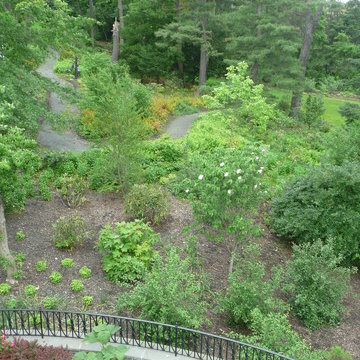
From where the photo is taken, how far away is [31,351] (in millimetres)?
6117

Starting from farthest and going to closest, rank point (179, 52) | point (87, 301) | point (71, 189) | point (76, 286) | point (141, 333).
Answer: point (179, 52) → point (71, 189) → point (76, 286) → point (87, 301) → point (141, 333)

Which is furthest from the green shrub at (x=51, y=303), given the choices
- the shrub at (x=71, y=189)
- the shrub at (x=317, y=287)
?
the shrub at (x=317, y=287)

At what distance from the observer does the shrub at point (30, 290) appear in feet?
26.7

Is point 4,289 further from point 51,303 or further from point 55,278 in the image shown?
point 51,303

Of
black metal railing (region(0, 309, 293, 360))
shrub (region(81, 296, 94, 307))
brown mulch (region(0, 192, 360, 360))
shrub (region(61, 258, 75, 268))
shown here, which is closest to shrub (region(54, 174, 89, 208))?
brown mulch (region(0, 192, 360, 360))

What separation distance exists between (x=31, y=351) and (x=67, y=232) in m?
3.78

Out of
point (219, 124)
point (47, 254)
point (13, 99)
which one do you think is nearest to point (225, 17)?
point (219, 124)

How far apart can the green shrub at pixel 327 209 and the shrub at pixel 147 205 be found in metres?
3.15

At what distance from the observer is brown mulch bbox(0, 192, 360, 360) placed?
834 centimetres

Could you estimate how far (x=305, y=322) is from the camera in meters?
Result: 8.58

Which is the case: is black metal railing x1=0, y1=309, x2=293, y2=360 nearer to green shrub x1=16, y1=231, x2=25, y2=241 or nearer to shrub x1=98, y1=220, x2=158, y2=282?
shrub x1=98, y1=220, x2=158, y2=282

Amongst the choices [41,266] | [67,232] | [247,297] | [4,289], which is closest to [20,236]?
[67,232]

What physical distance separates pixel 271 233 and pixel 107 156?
5203mm

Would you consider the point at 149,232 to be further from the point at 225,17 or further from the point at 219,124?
the point at 225,17
